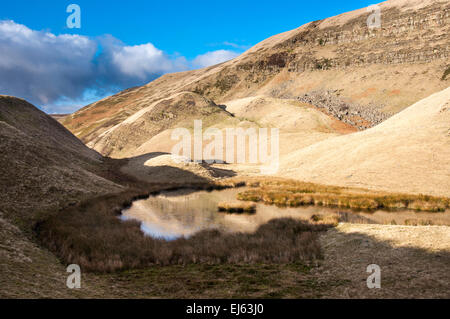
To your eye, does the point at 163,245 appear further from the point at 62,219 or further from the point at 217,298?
the point at 62,219

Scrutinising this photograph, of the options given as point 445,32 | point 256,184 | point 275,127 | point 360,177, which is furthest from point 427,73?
point 256,184

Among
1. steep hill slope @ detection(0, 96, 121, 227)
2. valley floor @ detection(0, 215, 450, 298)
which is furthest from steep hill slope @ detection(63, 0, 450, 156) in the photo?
valley floor @ detection(0, 215, 450, 298)

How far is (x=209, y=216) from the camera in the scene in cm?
2070

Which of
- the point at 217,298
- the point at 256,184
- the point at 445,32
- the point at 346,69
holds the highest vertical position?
the point at 445,32

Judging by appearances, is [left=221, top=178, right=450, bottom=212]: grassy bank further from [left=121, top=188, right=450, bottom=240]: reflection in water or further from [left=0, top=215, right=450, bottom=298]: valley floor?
[left=0, top=215, right=450, bottom=298]: valley floor

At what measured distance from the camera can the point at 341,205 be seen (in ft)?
75.0

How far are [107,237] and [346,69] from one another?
109256 millimetres

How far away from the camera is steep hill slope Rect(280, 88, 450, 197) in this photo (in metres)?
27.2

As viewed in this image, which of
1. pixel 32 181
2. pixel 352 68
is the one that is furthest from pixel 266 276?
pixel 352 68

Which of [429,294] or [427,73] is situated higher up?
[427,73]

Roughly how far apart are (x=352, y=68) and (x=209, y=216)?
10088 centimetres

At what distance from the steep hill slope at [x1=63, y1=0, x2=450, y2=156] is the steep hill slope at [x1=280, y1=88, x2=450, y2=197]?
3705 centimetres

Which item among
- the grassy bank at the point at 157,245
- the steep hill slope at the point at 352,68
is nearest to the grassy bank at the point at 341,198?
the grassy bank at the point at 157,245

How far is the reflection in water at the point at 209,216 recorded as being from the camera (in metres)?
17.2
